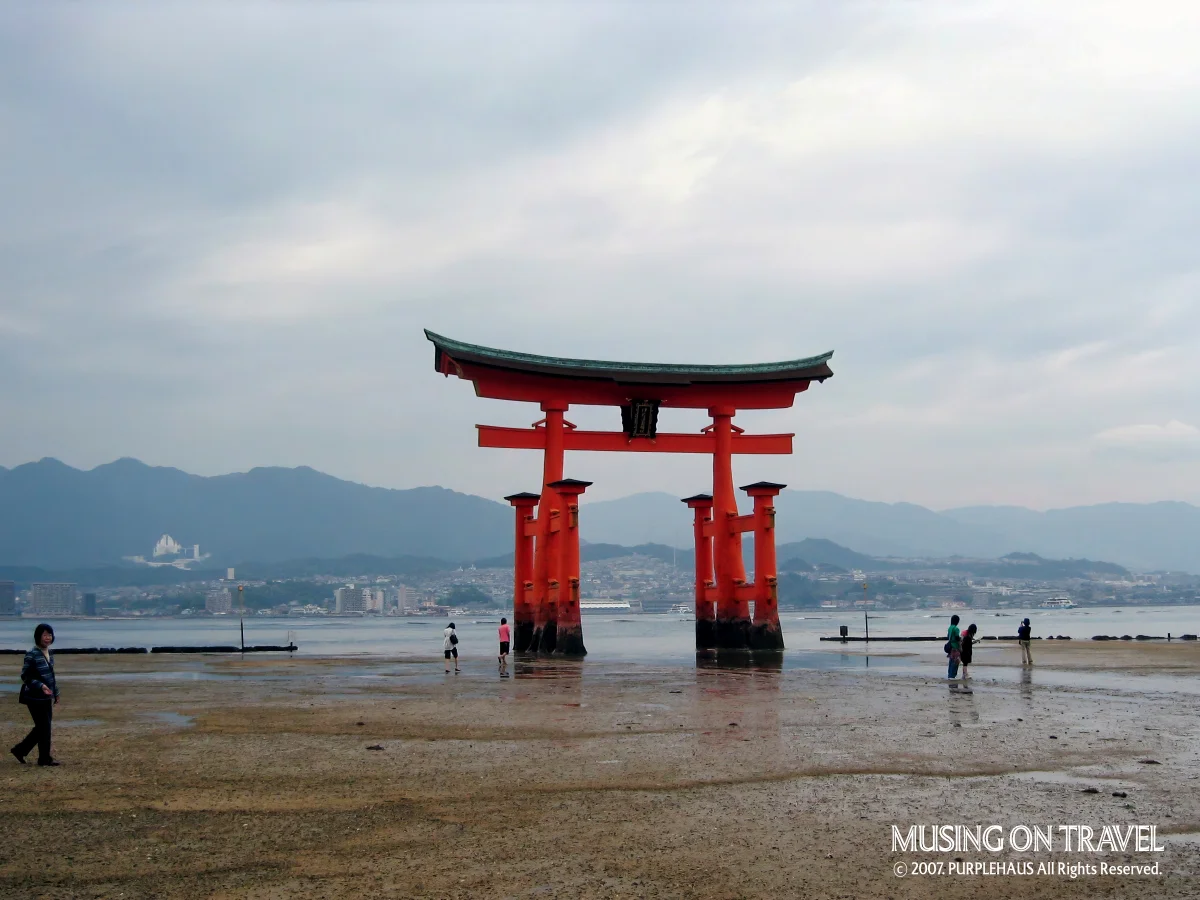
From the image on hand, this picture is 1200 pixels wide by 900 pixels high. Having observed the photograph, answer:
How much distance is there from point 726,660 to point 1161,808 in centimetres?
2234

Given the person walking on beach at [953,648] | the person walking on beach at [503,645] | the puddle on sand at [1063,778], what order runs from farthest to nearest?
the person walking on beach at [503,645] < the person walking on beach at [953,648] < the puddle on sand at [1063,778]

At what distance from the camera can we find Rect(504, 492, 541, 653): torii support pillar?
34781 mm

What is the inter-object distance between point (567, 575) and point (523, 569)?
4265mm

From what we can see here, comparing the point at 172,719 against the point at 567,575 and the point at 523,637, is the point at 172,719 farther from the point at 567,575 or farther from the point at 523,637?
the point at 523,637

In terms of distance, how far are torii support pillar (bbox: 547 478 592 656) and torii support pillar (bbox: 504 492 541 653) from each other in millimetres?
2856

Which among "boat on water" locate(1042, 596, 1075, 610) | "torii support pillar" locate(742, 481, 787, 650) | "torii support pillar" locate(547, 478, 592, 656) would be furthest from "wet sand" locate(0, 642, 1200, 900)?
"boat on water" locate(1042, 596, 1075, 610)

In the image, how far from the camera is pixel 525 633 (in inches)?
1364

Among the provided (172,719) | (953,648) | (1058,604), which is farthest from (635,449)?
(1058,604)

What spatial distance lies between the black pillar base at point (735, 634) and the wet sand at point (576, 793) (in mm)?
16954

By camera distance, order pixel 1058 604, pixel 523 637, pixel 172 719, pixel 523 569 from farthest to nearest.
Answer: pixel 1058 604 < pixel 523 569 < pixel 523 637 < pixel 172 719

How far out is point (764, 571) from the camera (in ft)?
111

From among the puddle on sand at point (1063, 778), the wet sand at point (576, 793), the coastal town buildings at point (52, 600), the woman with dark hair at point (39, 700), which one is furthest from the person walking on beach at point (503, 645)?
the coastal town buildings at point (52, 600)

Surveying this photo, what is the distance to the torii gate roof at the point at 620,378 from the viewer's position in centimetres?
3189

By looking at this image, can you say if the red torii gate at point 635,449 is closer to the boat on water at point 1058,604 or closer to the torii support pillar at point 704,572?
the torii support pillar at point 704,572
